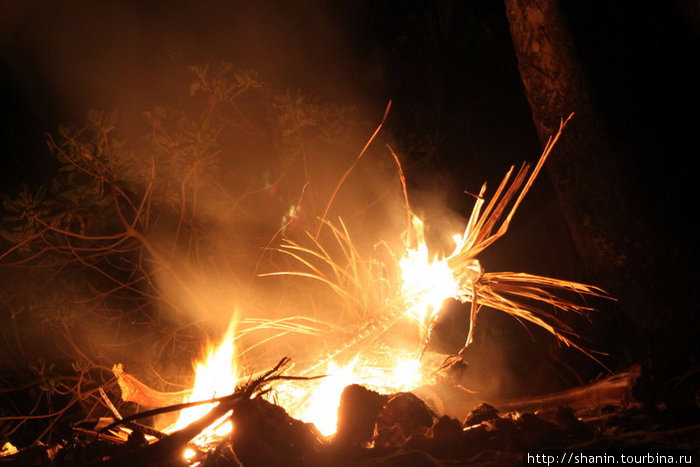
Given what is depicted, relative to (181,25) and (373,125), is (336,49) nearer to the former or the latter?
(373,125)

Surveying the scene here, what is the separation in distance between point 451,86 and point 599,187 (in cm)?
281

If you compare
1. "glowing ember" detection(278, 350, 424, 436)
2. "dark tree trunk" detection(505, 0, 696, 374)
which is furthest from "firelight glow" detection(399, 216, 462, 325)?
"dark tree trunk" detection(505, 0, 696, 374)

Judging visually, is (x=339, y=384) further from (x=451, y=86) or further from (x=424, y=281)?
(x=451, y=86)

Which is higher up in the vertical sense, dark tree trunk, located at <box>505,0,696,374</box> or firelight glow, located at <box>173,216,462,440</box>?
dark tree trunk, located at <box>505,0,696,374</box>

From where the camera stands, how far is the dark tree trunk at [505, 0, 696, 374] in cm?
373

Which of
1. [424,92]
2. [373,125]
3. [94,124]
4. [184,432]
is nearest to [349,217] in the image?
[373,125]

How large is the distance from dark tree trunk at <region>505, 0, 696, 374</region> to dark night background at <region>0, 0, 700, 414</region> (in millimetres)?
16

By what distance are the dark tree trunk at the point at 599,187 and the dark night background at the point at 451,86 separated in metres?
0.02

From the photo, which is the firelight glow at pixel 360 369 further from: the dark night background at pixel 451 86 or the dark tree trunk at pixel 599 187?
the dark night background at pixel 451 86

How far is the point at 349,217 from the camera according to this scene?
5.69 meters

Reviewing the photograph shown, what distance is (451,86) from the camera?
246 inches

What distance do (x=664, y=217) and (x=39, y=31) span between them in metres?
5.60

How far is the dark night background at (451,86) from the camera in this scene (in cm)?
373

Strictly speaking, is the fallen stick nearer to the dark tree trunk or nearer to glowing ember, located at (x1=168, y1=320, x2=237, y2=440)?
the dark tree trunk
